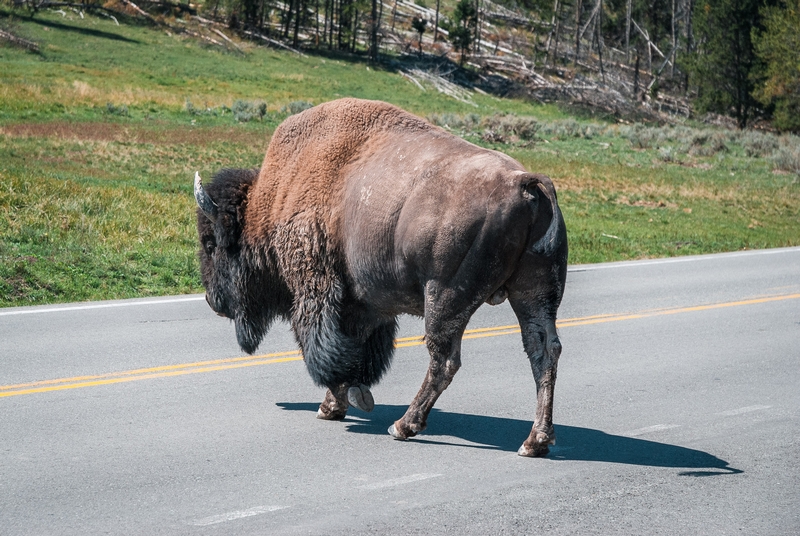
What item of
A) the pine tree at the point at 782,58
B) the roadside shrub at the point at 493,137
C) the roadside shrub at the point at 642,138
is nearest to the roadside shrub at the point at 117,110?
the roadside shrub at the point at 493,137

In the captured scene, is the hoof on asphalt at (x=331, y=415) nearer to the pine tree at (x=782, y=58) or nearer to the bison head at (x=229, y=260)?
the bison head at (x=229, y=260)

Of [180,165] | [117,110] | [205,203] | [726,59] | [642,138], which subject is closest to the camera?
[205,203]

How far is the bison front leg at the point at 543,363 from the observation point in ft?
18.5

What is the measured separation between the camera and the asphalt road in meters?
4.85

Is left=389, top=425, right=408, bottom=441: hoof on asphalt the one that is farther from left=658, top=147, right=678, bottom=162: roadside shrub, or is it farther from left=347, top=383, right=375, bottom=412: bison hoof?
left=658, top=147, right=678, bottom=162: roadside shrub

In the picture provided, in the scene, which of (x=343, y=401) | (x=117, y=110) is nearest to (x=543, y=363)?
(x=343, y=401)

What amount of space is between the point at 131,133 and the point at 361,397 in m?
26.1

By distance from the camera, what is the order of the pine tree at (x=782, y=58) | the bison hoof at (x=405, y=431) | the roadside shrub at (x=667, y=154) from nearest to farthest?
the bison hoof at (x=405, y=431) → the roadside shrub at (x=667, y=154) → the pine tree at (x=782, y=58)

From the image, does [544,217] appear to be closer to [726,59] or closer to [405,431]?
[405,431]

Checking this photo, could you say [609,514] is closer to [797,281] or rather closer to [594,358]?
[594,358]

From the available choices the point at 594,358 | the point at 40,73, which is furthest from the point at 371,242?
the point at 40,73

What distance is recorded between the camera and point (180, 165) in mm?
24688

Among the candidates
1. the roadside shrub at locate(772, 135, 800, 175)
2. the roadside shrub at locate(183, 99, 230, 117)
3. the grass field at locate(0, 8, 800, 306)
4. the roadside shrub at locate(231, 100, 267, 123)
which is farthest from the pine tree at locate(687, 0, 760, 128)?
the roadside shrub at locate(183, 99, 230, 117)

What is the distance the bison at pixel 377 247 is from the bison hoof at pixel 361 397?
10 millimetres
